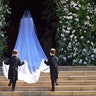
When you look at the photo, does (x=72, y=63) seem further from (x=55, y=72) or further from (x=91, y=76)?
(x=55, y=72)

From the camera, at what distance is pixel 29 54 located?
64.0 ft

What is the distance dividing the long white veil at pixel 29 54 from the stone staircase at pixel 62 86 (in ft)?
0.83

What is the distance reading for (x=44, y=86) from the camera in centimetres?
1622

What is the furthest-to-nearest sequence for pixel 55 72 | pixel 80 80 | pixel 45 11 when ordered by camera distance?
1. pixel 45 11
2. pixel 80 80
3. pixel 55 72

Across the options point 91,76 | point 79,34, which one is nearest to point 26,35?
point 79,34

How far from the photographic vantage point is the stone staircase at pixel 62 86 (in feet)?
51.3

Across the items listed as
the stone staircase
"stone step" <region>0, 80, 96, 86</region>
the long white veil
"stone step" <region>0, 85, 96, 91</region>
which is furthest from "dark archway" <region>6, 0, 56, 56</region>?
"stone step" <region>0, 85, 96, 91</region>

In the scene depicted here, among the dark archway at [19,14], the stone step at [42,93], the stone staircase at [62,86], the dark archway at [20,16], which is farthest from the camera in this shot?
the dark archway at [19,14]

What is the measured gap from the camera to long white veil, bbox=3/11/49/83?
16516 millimetres

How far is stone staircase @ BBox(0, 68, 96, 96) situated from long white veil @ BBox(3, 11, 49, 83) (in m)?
0.25

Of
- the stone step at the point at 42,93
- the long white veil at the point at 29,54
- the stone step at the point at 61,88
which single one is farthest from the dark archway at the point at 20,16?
the stone step at the point at 42,93

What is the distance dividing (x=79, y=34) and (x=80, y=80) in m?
4.16

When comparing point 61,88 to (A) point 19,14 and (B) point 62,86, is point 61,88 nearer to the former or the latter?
(B) point 62,86

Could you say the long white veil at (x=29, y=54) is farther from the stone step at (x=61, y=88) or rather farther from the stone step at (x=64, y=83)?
the stone step at (x=61, y=88)
